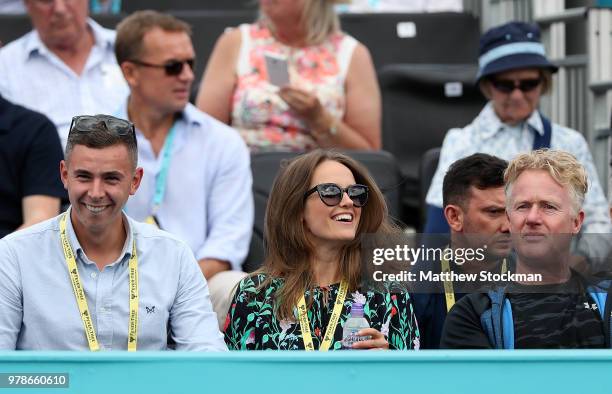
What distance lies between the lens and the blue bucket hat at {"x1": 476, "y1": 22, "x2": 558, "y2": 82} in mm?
5062

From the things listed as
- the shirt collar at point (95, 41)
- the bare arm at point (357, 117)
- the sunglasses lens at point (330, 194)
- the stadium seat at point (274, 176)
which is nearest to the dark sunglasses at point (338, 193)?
the sunglasses lens at point (330, 194)

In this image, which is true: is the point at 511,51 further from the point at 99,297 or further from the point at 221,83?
the point at 99,297

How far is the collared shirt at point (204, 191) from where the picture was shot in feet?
15.7

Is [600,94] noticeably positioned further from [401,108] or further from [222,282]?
[222,282]

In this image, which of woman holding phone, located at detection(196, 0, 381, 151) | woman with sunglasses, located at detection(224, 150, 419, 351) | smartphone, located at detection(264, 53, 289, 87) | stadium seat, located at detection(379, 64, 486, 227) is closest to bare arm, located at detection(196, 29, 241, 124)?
woman holding phone, located at detection(196, 0, 381, 151)

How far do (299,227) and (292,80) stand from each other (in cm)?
225

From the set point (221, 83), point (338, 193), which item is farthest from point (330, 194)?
point (221, 83)

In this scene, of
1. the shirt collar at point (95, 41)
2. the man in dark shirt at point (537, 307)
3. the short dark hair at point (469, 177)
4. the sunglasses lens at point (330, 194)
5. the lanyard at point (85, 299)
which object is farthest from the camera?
the shirt collar at point (95, 41)

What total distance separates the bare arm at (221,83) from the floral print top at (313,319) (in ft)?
7.79

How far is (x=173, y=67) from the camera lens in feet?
16.5

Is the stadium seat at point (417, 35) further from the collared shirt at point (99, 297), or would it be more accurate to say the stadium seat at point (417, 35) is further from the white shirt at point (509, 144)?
the collared shirt at point (99, 297)
